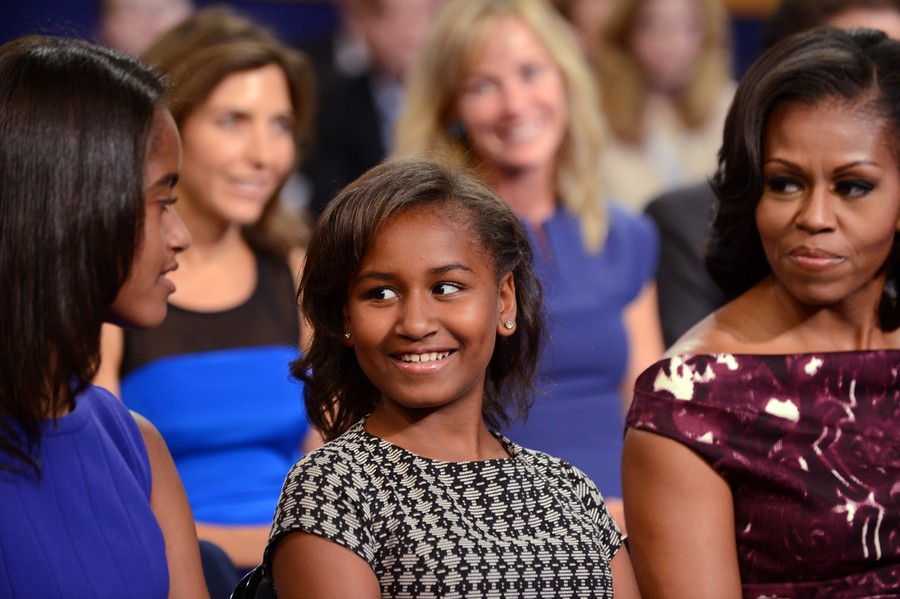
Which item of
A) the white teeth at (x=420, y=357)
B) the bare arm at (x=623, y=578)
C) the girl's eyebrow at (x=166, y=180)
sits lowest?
the bare arm at (x=623, y=578)

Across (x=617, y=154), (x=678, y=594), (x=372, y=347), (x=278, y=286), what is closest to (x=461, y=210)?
(x=372, y=347)

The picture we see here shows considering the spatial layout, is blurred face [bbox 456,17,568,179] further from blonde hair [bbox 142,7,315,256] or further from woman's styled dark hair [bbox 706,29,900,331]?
woman's styled dark hair [bbox 706,29,900,331]

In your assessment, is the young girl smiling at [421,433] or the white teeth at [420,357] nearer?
the young girl smiling at [421,433]

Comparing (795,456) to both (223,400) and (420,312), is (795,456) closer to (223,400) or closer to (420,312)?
(420,312)

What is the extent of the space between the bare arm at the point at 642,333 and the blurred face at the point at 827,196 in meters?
1.13

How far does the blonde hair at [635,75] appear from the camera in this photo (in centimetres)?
400

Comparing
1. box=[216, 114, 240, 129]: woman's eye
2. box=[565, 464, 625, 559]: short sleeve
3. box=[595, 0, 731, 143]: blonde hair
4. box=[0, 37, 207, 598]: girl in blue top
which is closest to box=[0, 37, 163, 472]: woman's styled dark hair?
box=[0, 37, 207, 598]: girl in blue top

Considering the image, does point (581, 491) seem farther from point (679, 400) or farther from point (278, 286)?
point (278, 286)

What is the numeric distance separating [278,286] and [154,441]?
116 cm

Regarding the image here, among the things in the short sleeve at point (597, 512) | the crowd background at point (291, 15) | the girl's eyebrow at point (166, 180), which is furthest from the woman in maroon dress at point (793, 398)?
the crowd background at point (291, 15)

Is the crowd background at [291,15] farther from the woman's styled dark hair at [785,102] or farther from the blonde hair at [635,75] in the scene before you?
the woman's styled dark hair at [785,102]

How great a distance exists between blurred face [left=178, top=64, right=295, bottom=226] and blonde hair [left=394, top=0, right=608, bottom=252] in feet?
1.05

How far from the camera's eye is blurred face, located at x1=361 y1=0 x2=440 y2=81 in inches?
182

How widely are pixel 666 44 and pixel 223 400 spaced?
6.67 feet
